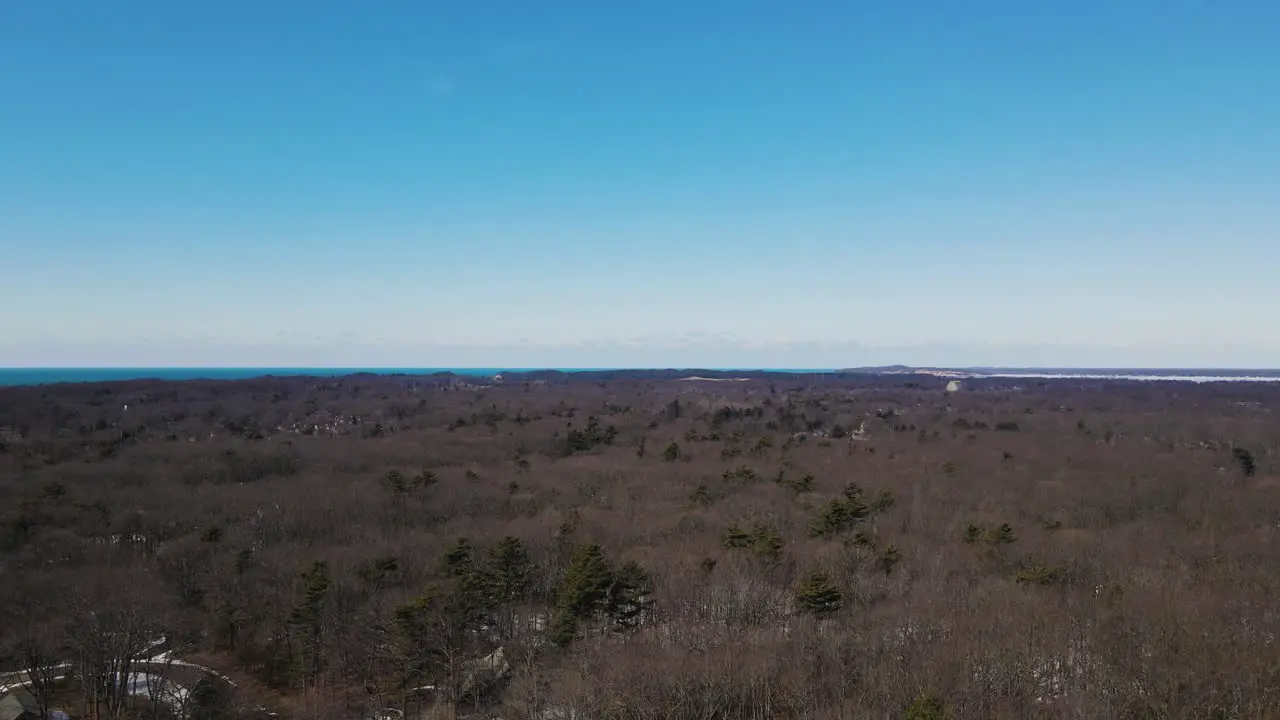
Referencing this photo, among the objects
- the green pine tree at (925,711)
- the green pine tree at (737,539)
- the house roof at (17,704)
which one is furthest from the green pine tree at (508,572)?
the green pine tree at (925,711)

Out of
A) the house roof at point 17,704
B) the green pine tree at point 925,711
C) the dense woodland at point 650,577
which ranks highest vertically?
the green pine tree at point 925,711

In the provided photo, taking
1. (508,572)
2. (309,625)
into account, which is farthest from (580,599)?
(309,625)

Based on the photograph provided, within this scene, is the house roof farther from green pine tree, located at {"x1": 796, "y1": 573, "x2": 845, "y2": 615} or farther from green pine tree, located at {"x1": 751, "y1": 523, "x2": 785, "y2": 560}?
green pine tree, located at {"x1": 751, "y1": 523, "x2": 785, "y2": 560}

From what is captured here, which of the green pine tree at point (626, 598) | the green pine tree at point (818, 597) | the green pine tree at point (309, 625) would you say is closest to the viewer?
the green pine tree at point (818, 597)

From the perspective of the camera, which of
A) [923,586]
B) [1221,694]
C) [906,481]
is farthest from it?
[906,481]

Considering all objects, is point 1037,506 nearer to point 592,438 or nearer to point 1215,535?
point 1215,535

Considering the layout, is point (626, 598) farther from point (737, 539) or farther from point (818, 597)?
point (737, 539)

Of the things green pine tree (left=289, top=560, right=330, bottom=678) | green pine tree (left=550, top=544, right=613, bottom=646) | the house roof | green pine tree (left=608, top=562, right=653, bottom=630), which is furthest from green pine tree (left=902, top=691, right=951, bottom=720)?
the house roof

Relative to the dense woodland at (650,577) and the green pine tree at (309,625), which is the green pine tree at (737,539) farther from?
the green pine tree at (309,625)

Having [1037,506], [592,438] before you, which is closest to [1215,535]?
[1037,506]
